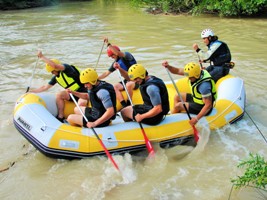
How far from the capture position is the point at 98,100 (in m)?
4.86

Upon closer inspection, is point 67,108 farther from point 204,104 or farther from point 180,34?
point 180,34

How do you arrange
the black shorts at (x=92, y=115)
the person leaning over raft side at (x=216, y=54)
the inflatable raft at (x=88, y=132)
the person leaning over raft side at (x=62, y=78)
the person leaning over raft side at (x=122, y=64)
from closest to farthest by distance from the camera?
the inflatable raft at (x=88, y=132)
the black shorts at (x=92, y=115)
the person leaning over raft side at (x=62, y=78)
the person leaning over raft side at (x=122, y=64)
the person leaning over raft side at (x=216, y=54)

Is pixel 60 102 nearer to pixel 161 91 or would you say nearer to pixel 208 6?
pixel 161 91

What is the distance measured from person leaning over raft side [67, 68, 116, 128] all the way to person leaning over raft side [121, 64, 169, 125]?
1.31 ft

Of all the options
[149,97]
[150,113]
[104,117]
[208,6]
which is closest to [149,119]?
[150,113]

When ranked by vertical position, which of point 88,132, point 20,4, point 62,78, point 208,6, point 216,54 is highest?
point 216,54

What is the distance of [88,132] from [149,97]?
1031mm

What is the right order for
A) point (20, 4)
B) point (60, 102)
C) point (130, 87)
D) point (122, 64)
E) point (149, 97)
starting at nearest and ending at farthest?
1. point (149, 97)
2. point (60, 102)
3. point (130, 87)
4. point (122, 64)
5. point (20, 4)

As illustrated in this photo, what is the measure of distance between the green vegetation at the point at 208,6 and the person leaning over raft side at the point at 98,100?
39.7 ft

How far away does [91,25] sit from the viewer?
1723 centimetres

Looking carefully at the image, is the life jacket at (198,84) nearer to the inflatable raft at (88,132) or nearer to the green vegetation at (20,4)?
the inflatable raft at (88,132)

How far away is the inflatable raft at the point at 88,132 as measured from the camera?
479 cm

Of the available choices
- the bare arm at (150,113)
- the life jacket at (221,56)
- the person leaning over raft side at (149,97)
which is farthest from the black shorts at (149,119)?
the life jacket at (221,56)

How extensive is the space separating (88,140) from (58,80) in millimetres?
1406
